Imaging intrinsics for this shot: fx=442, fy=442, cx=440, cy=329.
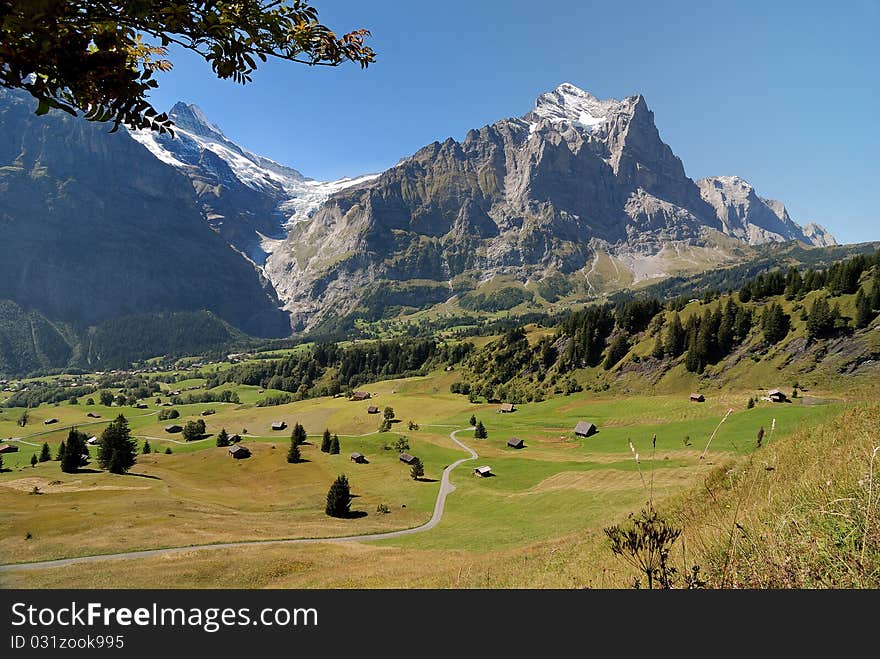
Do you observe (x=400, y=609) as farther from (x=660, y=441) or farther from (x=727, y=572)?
(x=660, y=441)

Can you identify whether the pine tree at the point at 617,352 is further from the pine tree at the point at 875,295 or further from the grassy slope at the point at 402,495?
the pine tree at the point at 875,295

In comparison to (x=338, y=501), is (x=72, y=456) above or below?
above

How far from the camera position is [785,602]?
5.03 m

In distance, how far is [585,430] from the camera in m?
93.0

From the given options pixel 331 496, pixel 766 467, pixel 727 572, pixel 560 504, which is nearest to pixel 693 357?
pixel 560 504

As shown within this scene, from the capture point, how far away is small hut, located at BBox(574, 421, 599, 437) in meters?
92.8

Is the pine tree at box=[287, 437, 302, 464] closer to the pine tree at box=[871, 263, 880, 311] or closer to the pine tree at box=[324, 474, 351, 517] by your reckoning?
the pine tree at box=[324, 474, 351, 517]

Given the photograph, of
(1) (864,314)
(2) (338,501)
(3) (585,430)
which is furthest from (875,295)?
(2) (338,501)

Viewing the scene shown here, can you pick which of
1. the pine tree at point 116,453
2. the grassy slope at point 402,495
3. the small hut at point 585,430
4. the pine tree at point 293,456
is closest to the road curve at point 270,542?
the grassy slope at point 402,495

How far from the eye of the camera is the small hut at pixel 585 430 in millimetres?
92812

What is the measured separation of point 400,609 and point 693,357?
13265cm

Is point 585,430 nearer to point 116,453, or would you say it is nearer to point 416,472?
point 416,472

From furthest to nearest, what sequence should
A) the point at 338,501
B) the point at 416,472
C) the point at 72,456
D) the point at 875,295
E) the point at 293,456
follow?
the point at 875,295 < the point at 293,456 < the point at 416,472 < the point at 72,456 < the point at 338,501

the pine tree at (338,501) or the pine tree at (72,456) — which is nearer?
the pine tree at (338,501)
